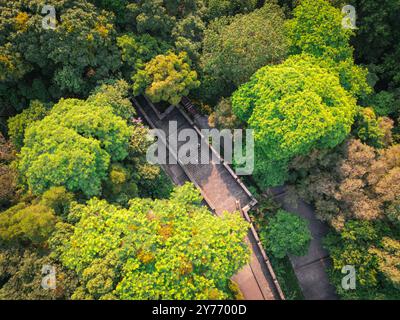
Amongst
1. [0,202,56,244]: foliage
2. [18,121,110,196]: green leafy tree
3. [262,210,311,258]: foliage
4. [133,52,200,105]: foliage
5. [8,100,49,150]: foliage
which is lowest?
[262,210,311,258]: foliage

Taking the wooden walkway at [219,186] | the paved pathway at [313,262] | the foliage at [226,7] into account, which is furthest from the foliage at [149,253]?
the foliage at [226,7]

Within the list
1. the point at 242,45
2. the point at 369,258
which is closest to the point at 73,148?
the point at 242,45

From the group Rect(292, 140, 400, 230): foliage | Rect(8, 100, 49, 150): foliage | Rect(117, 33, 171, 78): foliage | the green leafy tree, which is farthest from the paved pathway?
Rect(8, 100, 49, 150): foliage

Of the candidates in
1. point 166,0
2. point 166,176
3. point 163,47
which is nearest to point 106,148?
point 166,176

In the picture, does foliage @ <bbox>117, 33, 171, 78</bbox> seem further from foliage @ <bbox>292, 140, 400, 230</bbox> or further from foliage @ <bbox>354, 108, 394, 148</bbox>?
foliage @ <bbox>354, 108, 394, 148</bbox>

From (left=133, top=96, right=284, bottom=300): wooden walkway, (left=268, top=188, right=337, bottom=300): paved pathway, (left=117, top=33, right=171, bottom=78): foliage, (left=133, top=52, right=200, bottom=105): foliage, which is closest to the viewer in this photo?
(left=133, top=52, right=200, bottom=105): foliage
